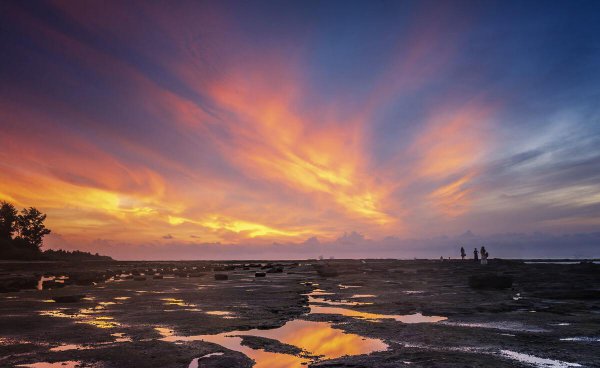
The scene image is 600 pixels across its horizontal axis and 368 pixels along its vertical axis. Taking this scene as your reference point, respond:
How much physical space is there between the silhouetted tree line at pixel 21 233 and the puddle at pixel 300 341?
354 feet

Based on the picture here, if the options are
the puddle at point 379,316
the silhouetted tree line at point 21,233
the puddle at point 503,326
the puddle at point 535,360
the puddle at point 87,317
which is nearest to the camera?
the puddle at point 535,360

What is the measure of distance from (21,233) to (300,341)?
407 feet

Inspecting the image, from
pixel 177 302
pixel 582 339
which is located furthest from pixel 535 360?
pixel 177 302

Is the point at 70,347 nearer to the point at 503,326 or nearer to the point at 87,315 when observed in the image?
the point at 87,315

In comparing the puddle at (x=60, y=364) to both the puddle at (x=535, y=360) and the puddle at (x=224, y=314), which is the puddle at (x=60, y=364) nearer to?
the puddle at (x=224, y=314)

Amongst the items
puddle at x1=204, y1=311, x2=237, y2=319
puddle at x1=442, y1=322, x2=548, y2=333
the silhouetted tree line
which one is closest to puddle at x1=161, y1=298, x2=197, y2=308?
puddle at x1=204, y1=311, x2=237, y2=319

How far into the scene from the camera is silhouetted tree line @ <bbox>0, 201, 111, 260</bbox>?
98125 mm

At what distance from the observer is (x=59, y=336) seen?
1307 cm

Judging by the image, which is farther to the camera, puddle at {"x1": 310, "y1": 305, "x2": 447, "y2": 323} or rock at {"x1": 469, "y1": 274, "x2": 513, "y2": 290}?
rock at {"x1": 469, "y1": 274, "x2": 513, "y2": 290}

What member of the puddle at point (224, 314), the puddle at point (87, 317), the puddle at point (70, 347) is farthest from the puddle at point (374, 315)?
the puddle at point (70, 347)

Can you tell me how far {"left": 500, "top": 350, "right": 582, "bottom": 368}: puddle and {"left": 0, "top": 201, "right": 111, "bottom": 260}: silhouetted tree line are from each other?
116566mm

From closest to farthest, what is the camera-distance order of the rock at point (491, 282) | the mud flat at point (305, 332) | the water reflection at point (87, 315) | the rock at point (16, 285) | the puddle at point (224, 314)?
the mud flat at point (305, 332) → the water reflection at point (87, 315) → the puddle at point (224, 314) → the rock at point (491, 282) → the rock at point (16, 285)

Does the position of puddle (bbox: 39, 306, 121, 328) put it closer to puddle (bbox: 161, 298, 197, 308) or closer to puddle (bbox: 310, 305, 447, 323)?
puddle (bbox: 161, 298, 197, 308)

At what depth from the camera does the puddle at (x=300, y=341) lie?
10362 millimetres
